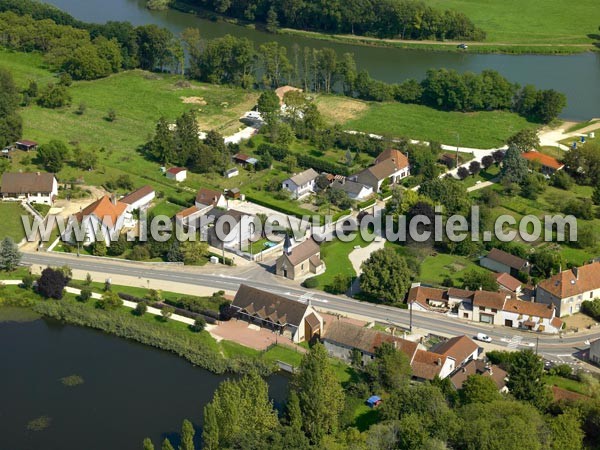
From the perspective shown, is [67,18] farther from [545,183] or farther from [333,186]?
[545,183]

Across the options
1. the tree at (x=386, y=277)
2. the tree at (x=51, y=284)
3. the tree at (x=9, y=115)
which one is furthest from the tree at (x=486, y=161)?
the tree at (x=9, y=115)

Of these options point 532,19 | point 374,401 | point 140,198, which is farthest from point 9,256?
point 532,19

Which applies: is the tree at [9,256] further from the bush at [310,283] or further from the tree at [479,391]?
the tree at [479,391]

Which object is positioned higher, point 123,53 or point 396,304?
point 123,53

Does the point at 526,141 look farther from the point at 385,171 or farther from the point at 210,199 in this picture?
the point at 210,199

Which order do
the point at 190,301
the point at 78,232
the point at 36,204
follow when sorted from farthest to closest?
the point at 36,204 → the point at 78,232 → the point at 190,301

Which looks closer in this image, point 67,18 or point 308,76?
point 308,76

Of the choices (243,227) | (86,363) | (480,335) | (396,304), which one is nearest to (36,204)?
(243,227)

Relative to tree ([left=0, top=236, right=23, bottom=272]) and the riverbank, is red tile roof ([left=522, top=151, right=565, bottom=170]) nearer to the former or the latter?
Result: the riverbank
